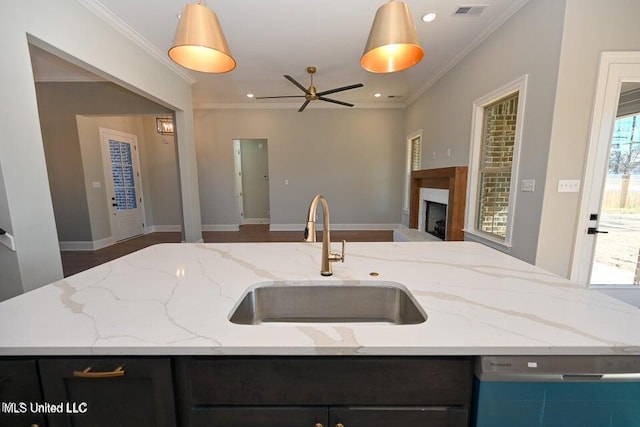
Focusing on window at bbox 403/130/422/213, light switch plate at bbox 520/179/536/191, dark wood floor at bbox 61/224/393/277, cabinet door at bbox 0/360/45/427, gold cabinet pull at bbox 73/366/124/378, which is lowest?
dark wood floor at bbox 61/224/393/277

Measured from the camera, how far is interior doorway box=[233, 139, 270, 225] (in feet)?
22.2

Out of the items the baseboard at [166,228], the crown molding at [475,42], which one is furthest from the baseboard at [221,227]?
the crown molding at [475,42]

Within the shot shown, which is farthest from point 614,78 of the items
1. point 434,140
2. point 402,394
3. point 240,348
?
point 240,348

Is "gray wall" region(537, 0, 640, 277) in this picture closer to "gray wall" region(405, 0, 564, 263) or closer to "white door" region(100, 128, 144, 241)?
"gray wall" region(405, 0, 564, 263)

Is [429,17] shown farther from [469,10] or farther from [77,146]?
[77,146]

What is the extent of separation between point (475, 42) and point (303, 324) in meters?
3.77

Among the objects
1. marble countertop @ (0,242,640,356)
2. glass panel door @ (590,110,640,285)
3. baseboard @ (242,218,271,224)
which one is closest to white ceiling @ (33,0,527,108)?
glass panel door @ (590,110,640,285)

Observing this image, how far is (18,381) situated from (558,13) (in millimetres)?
3641

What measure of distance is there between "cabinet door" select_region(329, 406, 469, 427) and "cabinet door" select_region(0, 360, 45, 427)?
2.66 feet

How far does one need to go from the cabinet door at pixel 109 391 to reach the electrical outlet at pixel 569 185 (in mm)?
2924

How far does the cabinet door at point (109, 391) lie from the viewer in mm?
659

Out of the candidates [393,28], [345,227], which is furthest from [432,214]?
[393,28]

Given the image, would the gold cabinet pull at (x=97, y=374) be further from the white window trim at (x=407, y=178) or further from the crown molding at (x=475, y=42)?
the white window trim at (x=407, y=178)

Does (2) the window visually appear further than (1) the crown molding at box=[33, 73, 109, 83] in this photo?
Yes
